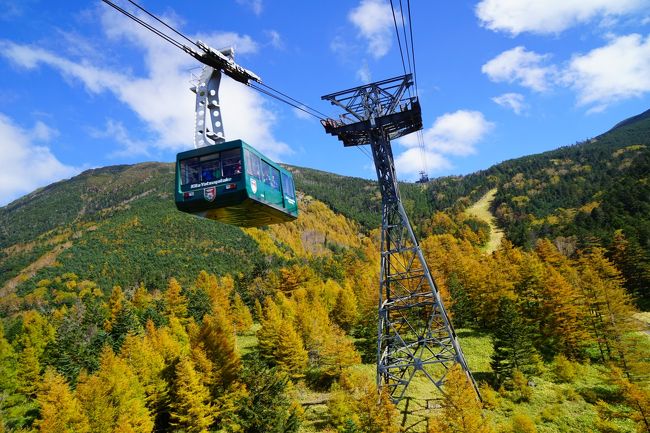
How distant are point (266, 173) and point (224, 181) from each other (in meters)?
2.14

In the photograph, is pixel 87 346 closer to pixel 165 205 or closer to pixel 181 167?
pixel 181 167

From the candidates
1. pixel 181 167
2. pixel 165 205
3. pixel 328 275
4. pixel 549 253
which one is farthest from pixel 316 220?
pixel 181 167

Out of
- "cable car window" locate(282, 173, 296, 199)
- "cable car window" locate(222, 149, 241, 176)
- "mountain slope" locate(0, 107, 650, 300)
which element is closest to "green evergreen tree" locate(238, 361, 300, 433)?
"cable car window" locate(282, 173, 296, 199)

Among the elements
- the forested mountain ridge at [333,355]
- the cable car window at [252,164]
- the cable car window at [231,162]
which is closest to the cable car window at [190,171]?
the cable car window at [231,162]

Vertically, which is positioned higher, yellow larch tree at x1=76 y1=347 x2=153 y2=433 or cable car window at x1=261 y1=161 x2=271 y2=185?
cable car window at x1=261 y1=161 x2=271 y2=185

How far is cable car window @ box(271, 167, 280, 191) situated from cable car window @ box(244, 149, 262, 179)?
1.22 meters

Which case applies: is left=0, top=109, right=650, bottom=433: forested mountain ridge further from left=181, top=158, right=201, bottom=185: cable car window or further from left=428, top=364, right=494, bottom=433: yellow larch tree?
left=181, top=158, right=201, bottom=185: cable car window

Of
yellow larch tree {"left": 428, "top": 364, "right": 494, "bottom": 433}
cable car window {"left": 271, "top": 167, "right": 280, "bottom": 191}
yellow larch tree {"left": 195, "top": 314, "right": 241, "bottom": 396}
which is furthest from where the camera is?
yellow larch tree {"left": 195, "top": 314, "right": 241, "bottom": 396}

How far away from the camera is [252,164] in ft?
47.0

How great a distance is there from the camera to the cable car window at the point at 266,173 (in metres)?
15.2

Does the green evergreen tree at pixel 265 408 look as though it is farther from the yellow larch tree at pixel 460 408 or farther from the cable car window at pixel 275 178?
the cable car window at pixel 275 178

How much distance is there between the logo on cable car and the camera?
545 inches

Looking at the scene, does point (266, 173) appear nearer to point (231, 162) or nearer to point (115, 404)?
point (231, 162)

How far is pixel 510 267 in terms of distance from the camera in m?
58.1
